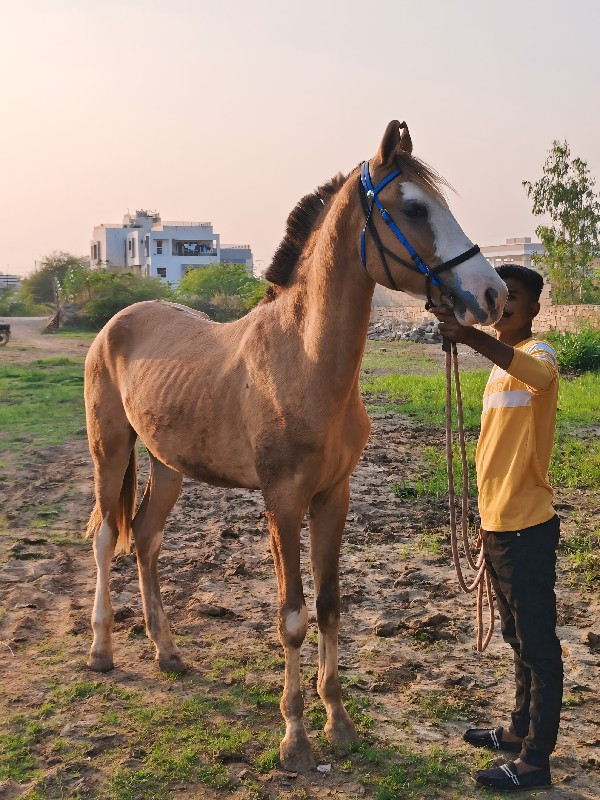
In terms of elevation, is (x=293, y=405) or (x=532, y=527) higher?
(x=293, y=405)

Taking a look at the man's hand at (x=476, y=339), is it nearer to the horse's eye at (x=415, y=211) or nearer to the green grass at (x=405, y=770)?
the horse's eye at (x=415, y=211)

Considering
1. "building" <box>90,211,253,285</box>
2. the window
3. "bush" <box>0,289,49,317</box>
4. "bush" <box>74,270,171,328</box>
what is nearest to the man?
"bush" <box>74,270,171,328</box>

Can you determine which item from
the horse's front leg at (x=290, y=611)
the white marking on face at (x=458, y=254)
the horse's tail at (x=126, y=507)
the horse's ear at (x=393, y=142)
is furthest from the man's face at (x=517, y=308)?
the horse's tail at (x=126, y=507)

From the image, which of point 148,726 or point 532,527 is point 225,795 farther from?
point 532,527

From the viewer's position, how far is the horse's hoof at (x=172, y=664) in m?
4.12

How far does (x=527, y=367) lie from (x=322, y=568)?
1455 mm

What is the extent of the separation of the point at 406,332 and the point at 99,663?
78.6 ft

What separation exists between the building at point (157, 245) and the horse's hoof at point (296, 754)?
74041 millimetres

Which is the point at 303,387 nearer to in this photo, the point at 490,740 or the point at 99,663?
the point at 490,740

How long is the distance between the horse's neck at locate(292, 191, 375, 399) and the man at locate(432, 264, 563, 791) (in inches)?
18.7

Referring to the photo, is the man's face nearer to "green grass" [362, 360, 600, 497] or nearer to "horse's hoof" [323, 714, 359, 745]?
"horse's hoof" [323, 714, 359, 745]

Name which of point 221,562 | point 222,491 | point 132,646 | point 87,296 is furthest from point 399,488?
point 87,296

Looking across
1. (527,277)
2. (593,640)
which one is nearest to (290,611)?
(527,277)

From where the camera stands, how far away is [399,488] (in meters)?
7.30
